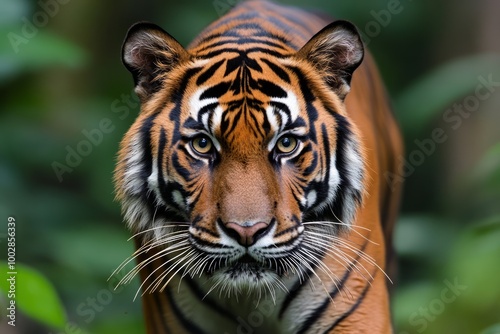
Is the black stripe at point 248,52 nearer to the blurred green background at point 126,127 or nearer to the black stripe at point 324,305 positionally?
the black stripe at point 324,305

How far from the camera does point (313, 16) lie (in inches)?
178

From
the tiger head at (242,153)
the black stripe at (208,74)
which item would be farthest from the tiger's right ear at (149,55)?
the black stripe at (208,74)

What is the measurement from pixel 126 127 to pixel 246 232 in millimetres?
4415

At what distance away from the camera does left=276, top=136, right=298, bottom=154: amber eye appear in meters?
3.10

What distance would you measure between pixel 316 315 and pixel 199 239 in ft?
1.87

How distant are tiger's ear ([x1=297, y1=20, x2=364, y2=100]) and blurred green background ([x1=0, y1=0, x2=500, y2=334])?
2.42ft

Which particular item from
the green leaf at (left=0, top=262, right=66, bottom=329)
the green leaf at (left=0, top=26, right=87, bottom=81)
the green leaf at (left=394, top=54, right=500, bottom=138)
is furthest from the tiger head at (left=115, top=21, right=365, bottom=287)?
the green leaf at (left=394, top=54, right=500, bottom=138)

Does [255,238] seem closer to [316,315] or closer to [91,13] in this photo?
[316,315]

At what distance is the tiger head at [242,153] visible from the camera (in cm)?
302

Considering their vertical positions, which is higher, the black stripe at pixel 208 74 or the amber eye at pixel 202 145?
the black stripe at pixel 208 74

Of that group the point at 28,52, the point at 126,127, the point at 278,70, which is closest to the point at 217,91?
the point at 278,70

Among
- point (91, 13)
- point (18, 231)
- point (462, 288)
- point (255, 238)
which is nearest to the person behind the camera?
point (255, 238)

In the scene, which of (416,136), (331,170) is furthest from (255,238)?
(416,136)

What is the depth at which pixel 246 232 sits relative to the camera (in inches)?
115
